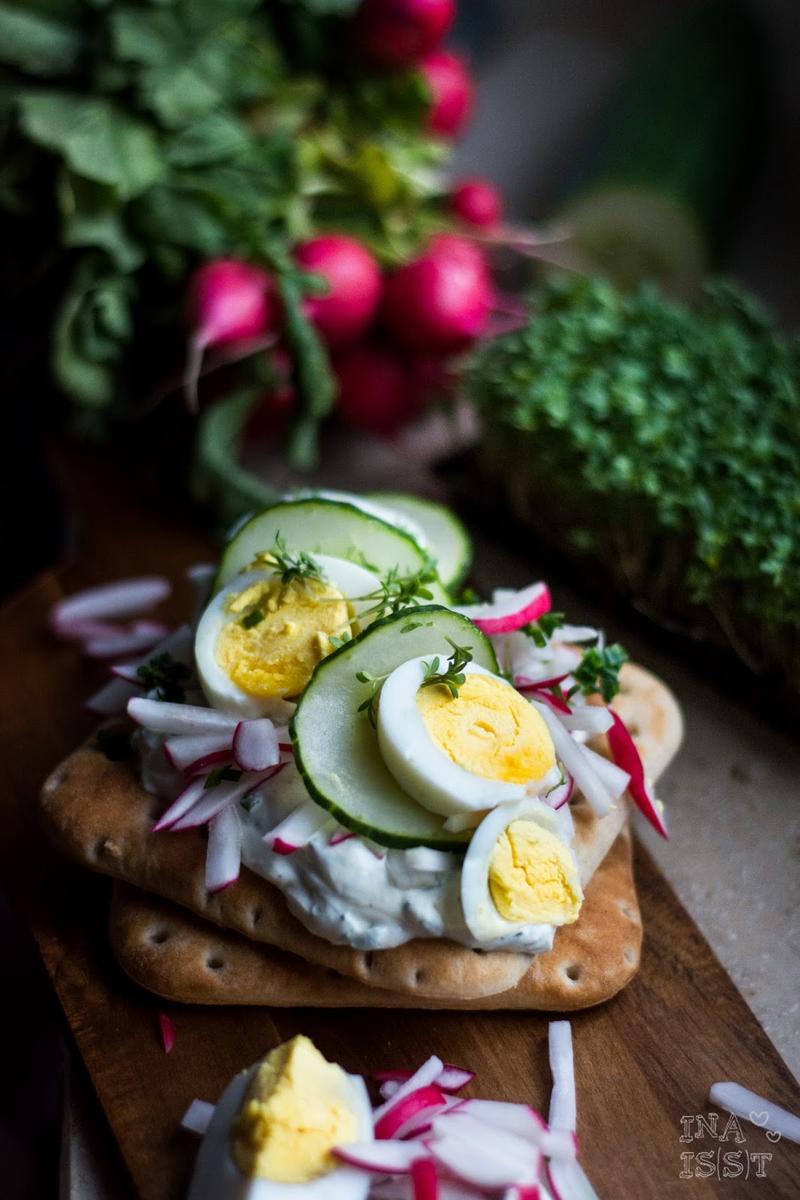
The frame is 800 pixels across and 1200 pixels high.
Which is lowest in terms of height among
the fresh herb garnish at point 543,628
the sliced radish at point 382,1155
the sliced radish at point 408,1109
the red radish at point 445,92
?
the sliced radish at point 408,1109

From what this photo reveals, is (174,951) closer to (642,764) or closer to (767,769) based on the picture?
(642,764)

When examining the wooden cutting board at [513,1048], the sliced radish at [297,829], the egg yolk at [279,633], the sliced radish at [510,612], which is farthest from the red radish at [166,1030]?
the sliced radish at [510,612]

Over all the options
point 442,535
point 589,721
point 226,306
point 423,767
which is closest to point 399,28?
point 226,306

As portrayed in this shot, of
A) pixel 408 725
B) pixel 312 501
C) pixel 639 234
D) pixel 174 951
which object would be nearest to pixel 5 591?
pixel 312 501

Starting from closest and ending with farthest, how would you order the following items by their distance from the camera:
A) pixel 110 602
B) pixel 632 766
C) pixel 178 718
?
1. pixel 178 718
2. pixel 632 766
3. pixel 110 602

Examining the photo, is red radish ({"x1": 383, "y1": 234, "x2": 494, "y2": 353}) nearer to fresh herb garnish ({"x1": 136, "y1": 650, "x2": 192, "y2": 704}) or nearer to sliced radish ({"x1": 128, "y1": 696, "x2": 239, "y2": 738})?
fresh herb garnish ({"x1": 136, "y1": 650, "x2": 192, "y2": 704})

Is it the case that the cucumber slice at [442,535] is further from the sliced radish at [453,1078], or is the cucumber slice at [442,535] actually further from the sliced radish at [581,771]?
the sliced radish at [453,1078]

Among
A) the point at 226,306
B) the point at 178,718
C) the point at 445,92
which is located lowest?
the point at 178,718

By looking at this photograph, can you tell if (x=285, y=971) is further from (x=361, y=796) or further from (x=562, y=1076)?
(x=562, y=1076)
